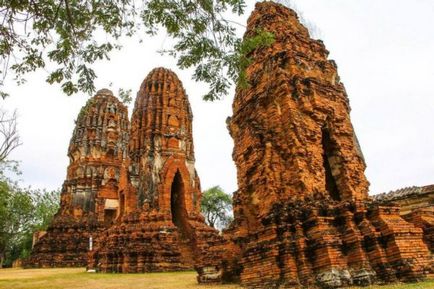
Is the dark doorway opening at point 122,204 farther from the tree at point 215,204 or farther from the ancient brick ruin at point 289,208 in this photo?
the tree at point 215,204

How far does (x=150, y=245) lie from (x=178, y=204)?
382cm

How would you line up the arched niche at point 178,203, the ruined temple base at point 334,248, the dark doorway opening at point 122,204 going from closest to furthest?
the ruined temple base at point 334,248, the arched niche at point 178,203, the dark doorway opening at point 122,204

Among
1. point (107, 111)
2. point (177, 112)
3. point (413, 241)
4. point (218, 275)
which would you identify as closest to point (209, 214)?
point (107, 111)

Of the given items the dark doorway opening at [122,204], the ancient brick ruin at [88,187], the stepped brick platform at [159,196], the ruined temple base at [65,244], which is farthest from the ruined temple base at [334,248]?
the ruined temple base at [65,244]

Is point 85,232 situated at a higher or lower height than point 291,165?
higher

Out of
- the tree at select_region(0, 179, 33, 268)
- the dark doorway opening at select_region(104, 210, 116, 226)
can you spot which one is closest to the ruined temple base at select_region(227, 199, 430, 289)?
the dark doorway opening at select_region(104, 210, 116, 226)

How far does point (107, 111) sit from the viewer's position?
105 feet

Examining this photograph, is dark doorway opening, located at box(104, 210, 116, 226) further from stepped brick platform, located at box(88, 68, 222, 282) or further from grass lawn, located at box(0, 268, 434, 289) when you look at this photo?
grass lawn, located at box(0, 268, 434, 289)

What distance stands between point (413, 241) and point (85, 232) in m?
23.6

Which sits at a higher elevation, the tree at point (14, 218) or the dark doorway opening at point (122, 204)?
the tree at point (14, 218)

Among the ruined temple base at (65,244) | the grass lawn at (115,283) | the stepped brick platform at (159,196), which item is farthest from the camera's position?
the ruined temple base at (65,244)

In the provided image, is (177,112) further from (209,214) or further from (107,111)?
(209,214)

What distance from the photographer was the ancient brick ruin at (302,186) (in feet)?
23.3

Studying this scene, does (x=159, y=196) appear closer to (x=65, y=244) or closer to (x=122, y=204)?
(x=122, y=204)
